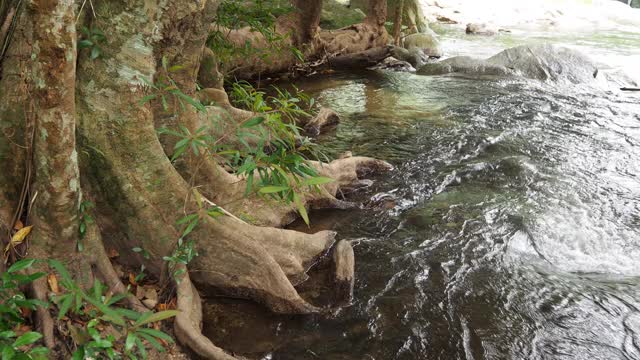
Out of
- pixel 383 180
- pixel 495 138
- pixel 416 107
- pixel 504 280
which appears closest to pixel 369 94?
pixel 416 107

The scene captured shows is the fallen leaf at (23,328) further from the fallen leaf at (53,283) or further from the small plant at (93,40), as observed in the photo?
the small plant at (93,40)

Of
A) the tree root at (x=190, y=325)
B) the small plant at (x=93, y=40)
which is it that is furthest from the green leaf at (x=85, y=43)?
the tree root at (x=190, y=325)

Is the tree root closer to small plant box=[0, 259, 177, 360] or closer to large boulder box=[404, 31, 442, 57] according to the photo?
small plant box=[0, 259, 177, 360]

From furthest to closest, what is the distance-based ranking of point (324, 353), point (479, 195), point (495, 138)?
point (495, 138) < point (479, 195) < point (324, 353)

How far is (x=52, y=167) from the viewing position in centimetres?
270

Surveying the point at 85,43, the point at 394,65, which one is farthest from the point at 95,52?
the point at 394,65

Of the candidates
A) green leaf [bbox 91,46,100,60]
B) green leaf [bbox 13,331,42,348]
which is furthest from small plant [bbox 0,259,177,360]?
green leaf [bbox 91,46,100,60]

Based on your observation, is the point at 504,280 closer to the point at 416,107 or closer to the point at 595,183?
the point at 595,183

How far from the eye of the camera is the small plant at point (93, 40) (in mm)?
3080

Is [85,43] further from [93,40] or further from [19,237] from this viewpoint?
[19,237]

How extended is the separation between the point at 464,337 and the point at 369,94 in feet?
27.6

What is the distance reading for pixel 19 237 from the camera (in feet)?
9.53

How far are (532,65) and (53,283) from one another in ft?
44.4

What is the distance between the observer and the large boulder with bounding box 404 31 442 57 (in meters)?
16.8
